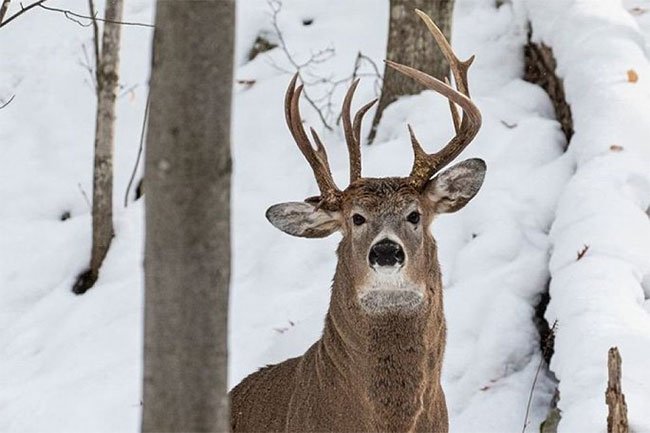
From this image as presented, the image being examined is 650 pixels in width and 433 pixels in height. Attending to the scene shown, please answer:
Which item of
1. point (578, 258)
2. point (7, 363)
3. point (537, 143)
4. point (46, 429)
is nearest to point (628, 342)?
point (578, 258)

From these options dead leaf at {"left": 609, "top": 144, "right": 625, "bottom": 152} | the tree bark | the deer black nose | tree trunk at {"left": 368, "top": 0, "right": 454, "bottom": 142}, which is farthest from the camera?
tree trunk at {"left": 368, "top": 0, "right": 454, "bottom": 142}

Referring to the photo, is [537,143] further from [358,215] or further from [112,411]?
[358,215]

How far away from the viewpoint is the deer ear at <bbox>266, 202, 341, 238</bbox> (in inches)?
229

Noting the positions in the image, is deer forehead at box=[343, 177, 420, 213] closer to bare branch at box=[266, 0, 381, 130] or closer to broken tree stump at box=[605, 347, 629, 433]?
broken tree stump at box=[605, 347, 629, 433]

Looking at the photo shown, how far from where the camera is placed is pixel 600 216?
25.4ft

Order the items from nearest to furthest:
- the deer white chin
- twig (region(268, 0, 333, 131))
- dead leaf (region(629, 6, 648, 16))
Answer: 1. the deer white chin
2. twig (region(268, 0, 333, 131))
3. dead leaf (region(629, 6, 648, 16))

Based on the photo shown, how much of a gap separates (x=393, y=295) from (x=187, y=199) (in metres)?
2.84

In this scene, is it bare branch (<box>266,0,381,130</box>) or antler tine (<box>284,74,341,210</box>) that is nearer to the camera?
antler tine (<box>284,74,341,210</box>)

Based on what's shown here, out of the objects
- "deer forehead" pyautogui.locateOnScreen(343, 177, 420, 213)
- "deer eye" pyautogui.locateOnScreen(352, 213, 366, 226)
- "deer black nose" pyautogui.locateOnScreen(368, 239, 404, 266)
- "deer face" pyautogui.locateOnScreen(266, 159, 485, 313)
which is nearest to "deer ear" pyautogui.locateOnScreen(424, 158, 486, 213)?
"deer face" pyautogui.locateOnScreen(266, 159, 485, 313)

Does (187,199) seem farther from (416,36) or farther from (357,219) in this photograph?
(416,36)

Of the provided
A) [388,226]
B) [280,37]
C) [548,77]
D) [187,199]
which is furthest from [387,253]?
[280,37]

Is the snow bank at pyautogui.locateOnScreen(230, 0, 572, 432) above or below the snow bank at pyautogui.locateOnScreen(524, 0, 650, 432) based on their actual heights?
below

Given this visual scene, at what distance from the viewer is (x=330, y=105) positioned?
1041 centimetres

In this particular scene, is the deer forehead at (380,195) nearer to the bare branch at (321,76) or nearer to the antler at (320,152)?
the antler at (320,152)
